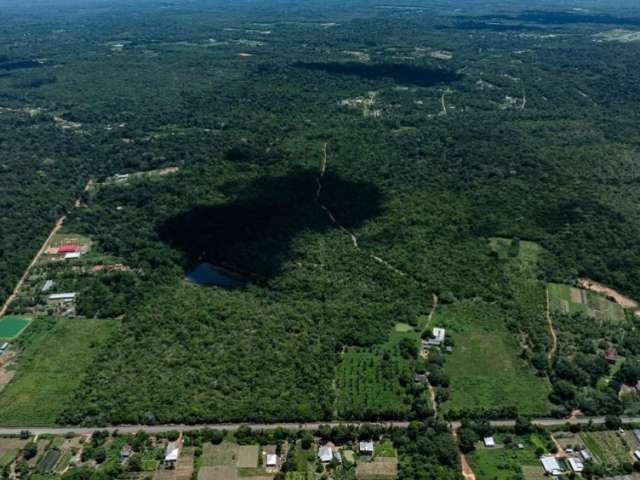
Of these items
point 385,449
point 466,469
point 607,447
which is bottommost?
point 466,469

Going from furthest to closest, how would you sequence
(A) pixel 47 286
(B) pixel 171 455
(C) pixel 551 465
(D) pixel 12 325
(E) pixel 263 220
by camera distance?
(E) pixel 263 220, (A) pixel 47 286, (D) pixel 12 325, (B) pixel 171 455, (C) pixel 551 465

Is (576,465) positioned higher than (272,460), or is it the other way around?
(576,465)

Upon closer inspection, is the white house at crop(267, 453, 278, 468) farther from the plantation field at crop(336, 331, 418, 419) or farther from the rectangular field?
the plantation field at crop(336, 331, 418, 419)

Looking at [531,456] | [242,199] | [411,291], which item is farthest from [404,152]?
[531,456]

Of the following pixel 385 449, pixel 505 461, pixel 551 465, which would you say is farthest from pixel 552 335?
pixel 385 449

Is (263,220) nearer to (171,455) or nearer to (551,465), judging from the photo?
(171,455)

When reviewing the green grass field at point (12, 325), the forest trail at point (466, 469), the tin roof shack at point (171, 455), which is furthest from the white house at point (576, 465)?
the green grass field at point (12, 325)

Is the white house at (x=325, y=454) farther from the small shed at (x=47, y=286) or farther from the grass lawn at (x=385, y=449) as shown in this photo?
the small shed at (x=47, y=286)
